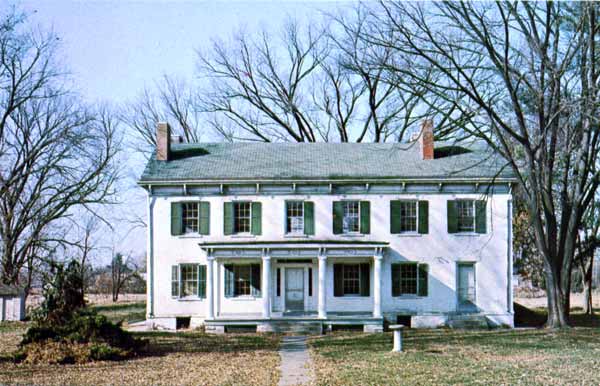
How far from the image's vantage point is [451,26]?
22469mm

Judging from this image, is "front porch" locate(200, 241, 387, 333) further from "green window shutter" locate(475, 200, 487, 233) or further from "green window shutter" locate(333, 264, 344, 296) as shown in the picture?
"green window shutter" locate(475, 200, 487, 233)

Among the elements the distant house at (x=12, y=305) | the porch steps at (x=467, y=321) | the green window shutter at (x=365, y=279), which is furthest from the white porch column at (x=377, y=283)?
the distant house at (x=12, y=305)

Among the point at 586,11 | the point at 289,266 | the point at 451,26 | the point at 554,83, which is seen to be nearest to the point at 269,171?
the point at 289,266

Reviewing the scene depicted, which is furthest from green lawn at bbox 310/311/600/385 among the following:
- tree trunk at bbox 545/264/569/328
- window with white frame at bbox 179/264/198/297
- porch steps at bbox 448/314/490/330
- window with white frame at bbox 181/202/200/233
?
window with white frame at bbox 181/202/200/233

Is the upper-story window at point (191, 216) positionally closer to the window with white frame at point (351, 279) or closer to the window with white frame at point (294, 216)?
the window with white frame at point (294, 216)

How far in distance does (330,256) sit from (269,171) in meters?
4.36

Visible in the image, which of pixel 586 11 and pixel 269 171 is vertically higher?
pixel 586 11

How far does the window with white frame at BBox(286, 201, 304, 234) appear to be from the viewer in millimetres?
27266

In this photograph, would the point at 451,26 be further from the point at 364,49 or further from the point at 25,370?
the point at 25,370

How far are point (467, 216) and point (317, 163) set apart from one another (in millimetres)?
6385

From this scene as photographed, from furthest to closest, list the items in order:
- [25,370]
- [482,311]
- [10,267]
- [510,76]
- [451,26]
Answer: [10,267] < [482,311] < [510,76] < [451,26] < [25,370]

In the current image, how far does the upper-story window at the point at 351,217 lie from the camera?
27109 millimetres

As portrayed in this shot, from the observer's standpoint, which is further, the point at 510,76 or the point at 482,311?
the point at 482,311

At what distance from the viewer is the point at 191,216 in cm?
2738
